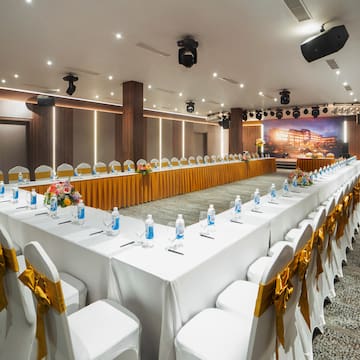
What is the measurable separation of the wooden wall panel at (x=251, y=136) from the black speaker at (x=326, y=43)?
1635 centimetres

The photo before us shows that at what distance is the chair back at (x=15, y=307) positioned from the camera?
5.64 feet

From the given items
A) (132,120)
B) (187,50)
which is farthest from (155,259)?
(132,120)

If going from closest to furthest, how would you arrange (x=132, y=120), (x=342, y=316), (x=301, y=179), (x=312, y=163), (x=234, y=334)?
(x=234, y=334)
(x=342, y=316)
(x=301, y=179)
(x=132, y=120)
(x=312, y=163)

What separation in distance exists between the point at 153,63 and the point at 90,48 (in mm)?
1441

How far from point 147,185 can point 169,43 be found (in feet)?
11.1

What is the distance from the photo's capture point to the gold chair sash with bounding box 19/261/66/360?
127 centimetres

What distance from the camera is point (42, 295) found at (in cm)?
134

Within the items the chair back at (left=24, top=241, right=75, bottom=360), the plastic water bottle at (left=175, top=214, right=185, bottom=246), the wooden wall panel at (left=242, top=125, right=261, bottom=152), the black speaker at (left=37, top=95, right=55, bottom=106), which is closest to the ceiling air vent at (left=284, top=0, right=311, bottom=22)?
the plastic water bottle at (left=175, top=214, right=185, bottom=246)

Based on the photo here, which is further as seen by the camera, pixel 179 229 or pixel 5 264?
pixel 179 229

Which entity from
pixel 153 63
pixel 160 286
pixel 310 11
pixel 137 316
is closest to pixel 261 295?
pixel 160 286

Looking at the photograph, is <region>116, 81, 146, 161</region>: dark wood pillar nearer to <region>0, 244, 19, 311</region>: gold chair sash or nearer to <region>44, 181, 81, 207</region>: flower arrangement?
<region>44, 181, 81, 207</region>: flower arrangement

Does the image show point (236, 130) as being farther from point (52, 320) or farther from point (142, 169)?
point (52, 320)

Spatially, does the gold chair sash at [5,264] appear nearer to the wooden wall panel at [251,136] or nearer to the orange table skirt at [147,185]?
the orange table skirt at [147,185]

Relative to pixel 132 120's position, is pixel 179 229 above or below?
below
